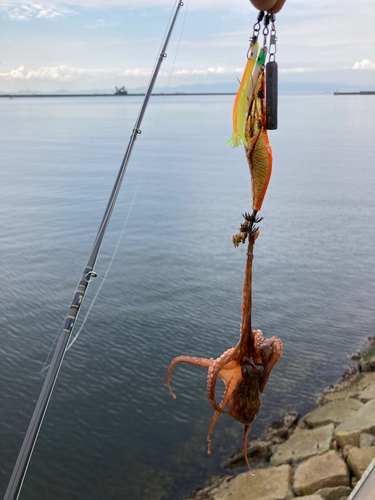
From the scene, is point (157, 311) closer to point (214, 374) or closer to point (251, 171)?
point (214, 374)

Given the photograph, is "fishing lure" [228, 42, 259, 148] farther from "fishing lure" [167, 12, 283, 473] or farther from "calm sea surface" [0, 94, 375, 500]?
"calm sea surface" [0, 94, 375, 500]

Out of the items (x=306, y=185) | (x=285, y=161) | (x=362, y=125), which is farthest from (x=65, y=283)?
(x=362, y=125)

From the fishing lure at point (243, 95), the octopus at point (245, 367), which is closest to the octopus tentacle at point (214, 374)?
the octopus at point (245, 367)

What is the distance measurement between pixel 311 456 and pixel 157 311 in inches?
222

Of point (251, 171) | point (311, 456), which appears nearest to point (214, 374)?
point (251, 171)

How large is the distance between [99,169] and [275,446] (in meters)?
24.9

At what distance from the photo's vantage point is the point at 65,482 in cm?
762

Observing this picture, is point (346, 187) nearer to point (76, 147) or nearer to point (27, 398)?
point (27, 398)

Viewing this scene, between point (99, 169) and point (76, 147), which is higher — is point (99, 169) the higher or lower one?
the lower one

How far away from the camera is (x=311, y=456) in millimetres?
7852

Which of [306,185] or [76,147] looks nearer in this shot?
[306,185]

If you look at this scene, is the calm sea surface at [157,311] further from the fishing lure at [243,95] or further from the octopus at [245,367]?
the fishing lure at [243,95]

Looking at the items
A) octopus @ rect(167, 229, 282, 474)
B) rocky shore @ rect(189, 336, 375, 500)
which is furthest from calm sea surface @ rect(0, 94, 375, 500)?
octopus @ rect(167, 229, 282, 474)

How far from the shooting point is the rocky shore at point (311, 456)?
7023 mm
